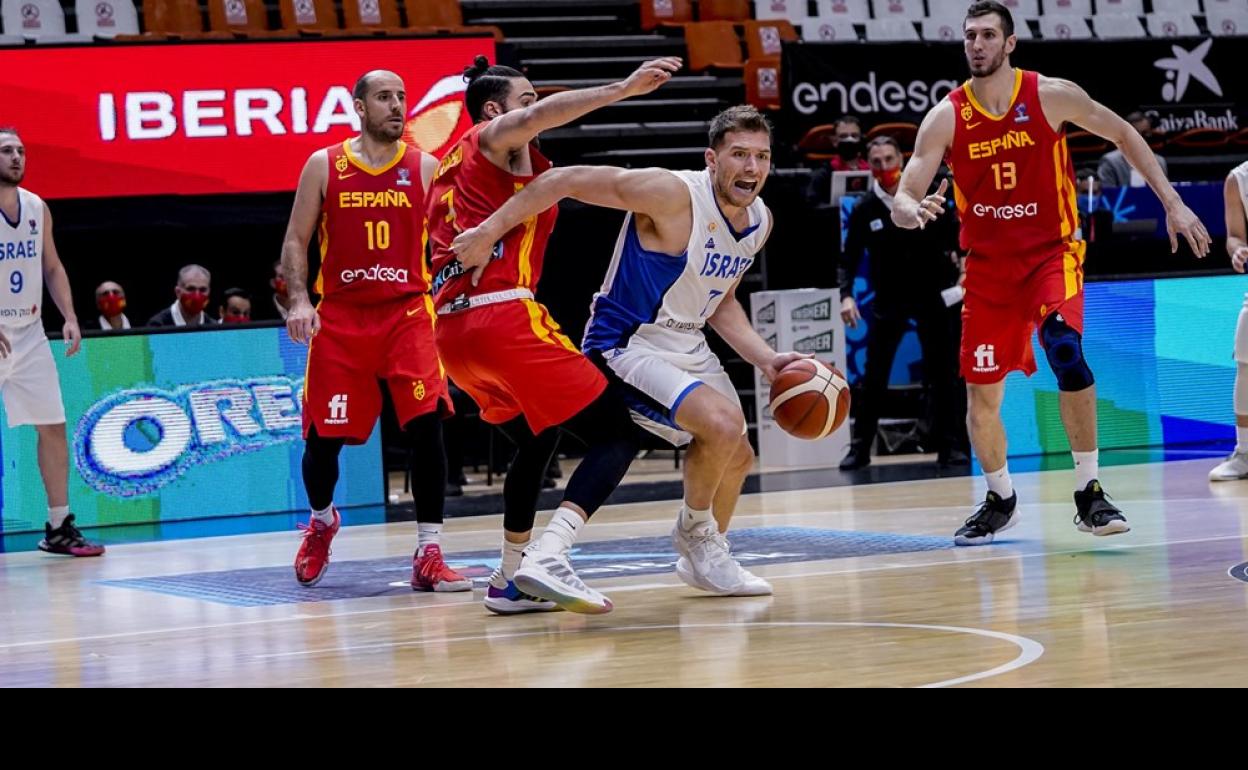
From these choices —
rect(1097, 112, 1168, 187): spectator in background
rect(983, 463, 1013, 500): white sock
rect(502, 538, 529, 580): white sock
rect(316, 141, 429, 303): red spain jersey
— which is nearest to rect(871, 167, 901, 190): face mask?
rect(1097, 112, 1168, 187): spectator in background

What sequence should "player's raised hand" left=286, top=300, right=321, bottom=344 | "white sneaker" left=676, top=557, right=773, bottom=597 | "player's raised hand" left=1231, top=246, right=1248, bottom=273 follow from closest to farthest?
"white sneaker" left=676, top=557, right=773, bottom=597 → "player's raised hand" left=286, top=300, right=321, bottom=344 → "player's raised hand" left=1231, top=246, right=1248, bottom=273

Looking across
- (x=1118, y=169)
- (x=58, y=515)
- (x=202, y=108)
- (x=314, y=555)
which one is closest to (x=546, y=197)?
(x=314, y=555)

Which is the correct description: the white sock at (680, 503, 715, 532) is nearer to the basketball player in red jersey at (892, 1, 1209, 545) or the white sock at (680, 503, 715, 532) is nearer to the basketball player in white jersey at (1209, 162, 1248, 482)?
the basketball player in red jersey at (892, 1, 1209, 545)

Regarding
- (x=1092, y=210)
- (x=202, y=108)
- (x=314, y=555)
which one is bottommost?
Answer: (x=314, y=555)

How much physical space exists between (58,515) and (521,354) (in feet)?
12.8

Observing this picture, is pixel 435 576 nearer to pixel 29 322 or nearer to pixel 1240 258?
pixel 29 322

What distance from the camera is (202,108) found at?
39.1ft

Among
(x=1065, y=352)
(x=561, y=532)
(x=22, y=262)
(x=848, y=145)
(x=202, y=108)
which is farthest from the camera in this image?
(x=848, y=145)

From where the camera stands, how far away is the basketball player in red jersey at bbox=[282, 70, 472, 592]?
6.45 m

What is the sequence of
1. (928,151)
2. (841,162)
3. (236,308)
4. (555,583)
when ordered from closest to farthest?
1. (555,583)
2. (928,151)
3. (236,308)
4. (841,162)

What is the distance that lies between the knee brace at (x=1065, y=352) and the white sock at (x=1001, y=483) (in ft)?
1.57

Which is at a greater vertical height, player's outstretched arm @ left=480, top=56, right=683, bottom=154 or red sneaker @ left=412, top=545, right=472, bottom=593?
player's outstretched arm @ left=480, top=56, right=683, bottom=154

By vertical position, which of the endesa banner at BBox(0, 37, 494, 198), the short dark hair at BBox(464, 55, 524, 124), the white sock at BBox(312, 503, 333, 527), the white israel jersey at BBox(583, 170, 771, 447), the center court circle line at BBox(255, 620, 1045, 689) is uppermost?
the endesa banner at BBox(0, 37, 494, 198)

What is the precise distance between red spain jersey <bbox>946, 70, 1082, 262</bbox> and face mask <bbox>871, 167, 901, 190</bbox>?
146 inches
